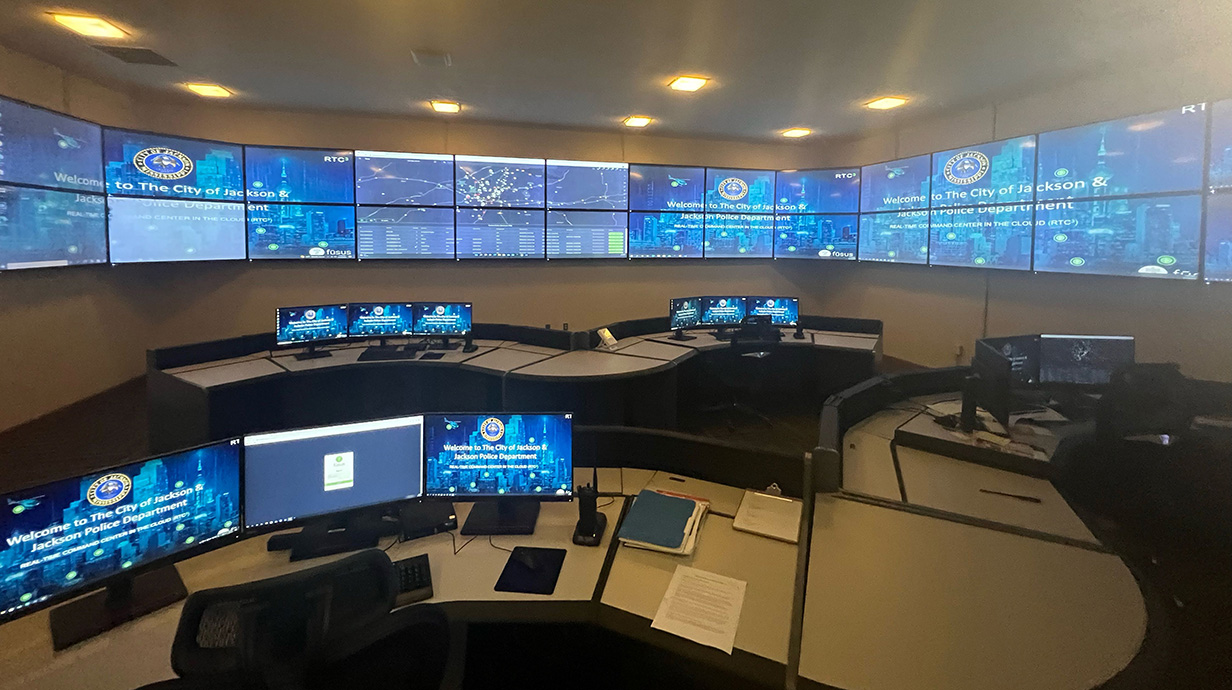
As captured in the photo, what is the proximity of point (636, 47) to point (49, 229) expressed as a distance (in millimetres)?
4110

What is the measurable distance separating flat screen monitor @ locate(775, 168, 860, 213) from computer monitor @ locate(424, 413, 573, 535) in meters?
5.22

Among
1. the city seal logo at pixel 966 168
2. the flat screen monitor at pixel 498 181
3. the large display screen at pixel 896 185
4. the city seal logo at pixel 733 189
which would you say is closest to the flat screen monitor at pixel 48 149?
the flat screen monitor at pixel 498 181

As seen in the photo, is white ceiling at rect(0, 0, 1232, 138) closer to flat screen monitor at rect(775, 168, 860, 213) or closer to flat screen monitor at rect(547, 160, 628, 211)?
flat screen monitor at rect(547, 160, 628, 211)

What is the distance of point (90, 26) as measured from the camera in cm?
319

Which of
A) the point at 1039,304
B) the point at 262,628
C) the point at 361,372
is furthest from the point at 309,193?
the point at 1039,304

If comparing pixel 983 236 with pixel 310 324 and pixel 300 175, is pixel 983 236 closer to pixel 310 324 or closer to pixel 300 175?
pixel 310 324

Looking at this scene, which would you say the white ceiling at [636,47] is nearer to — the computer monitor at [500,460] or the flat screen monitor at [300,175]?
the flat screen monitor at [300,175]

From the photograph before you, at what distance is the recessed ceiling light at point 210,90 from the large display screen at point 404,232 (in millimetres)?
1310

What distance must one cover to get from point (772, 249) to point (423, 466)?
17.5ft

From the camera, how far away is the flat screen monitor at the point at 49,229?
3.54 metres

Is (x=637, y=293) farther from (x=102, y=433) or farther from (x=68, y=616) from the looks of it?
(x=68, y=616)

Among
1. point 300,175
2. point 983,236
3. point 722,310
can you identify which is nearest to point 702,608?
point 722,310

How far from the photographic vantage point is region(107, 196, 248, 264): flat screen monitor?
441 centimetres

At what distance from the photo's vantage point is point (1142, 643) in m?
1.26
